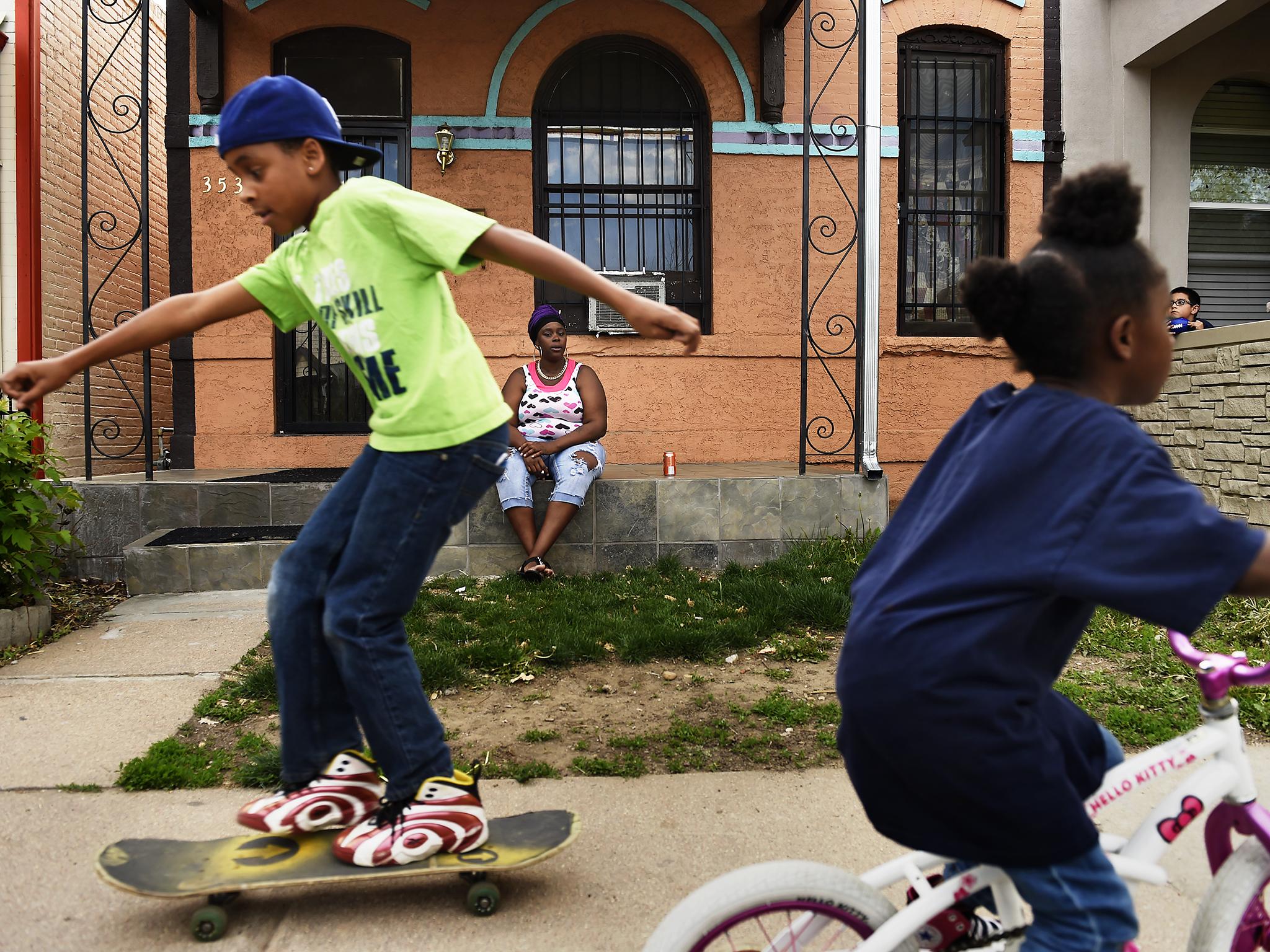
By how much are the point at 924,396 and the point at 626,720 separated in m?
5.56

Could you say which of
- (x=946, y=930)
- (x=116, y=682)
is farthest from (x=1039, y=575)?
(x=116, y=682)

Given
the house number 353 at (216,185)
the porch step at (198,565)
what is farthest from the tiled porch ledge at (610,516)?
the house number 353 at (216,185)

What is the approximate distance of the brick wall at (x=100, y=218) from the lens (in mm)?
8281

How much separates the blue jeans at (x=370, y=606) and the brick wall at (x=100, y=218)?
5.72 m

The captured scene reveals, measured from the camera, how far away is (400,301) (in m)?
2.31

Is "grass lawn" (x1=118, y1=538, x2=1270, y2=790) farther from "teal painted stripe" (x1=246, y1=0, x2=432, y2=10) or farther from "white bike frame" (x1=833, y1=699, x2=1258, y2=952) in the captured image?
"teal painted stripe" (x1=246, y1=0, x2=432, y2=10)

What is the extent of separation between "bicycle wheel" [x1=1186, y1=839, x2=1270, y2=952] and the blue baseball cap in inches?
91.1

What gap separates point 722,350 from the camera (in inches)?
323

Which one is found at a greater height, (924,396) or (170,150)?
(170,150)

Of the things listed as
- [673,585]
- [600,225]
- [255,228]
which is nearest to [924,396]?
[600,225]

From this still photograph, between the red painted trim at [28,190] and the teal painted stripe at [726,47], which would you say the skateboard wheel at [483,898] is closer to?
the red painted trim at [28,190]

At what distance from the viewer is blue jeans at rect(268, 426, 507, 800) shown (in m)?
2.26

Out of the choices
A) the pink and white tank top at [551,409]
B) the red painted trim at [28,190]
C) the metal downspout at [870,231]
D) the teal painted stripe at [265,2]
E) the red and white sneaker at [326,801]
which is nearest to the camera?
the red and white sneaker at [326,801]

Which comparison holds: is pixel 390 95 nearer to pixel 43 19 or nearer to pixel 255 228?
pixel 255 228
